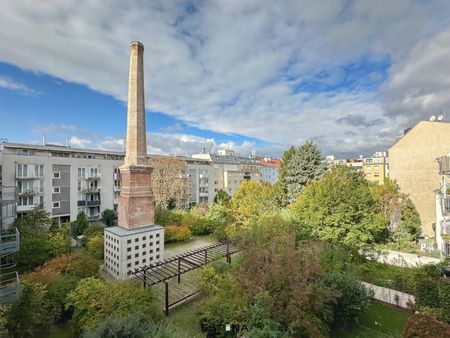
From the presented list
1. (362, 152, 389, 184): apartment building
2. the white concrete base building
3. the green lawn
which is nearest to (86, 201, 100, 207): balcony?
the white concrete base building

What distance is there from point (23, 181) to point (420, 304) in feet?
108

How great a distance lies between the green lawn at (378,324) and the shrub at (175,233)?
613 inches

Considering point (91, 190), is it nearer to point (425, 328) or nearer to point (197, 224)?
point (197, 224)

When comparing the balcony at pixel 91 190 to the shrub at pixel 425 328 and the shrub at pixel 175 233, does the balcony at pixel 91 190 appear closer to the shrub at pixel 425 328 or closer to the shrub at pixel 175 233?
the shrub at pixel 175 233

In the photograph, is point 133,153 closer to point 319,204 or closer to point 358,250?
point 319,204

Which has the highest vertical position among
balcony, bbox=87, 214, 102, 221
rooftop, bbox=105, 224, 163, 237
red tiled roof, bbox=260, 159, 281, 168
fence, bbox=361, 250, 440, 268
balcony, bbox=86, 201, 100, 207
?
red tiled roof, bbox=260, 159, 281, 168

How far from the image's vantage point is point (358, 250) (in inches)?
720

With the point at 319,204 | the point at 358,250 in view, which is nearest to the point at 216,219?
the point at 319,204

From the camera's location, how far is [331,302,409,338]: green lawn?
1052cm

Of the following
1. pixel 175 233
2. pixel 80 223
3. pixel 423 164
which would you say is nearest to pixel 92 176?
pixel 80 223

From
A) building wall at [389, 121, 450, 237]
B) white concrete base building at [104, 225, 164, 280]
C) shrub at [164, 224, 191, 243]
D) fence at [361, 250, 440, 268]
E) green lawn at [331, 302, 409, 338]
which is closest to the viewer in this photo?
green lawn at [331, 302, 409, 338]

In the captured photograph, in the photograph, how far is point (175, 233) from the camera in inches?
909

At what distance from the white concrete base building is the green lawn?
36.1 feet

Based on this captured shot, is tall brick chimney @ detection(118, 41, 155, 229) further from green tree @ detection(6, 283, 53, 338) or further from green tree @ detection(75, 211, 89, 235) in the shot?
green tree @ detection(75, 211, 89, 235)
